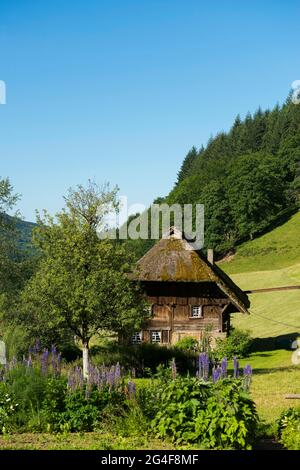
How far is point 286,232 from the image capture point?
85.2 metres

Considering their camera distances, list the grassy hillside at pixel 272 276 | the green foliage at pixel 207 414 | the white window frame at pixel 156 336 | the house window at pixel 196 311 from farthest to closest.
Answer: the grassy hillside at pixel 272 276
the white window frame at pixel 156 336
the house window at pixel 196 311
the green foliage at pixel 207 414

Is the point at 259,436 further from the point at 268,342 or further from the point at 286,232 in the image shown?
the point at 286,232

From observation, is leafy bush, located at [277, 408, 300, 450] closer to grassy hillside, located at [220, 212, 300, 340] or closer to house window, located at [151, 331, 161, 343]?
grassy hillside, located at [220, 212, 300, 340]

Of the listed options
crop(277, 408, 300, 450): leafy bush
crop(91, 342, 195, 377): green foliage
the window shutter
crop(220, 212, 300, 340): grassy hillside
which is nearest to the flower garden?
crop(277, 408, 300, 450): leafy bush

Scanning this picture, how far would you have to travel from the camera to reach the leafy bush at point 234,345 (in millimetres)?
31073

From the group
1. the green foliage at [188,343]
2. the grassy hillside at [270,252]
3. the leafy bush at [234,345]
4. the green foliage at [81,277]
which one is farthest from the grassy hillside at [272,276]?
the green foliage at [81,277]

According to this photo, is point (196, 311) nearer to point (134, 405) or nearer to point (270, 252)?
point (134, 405)

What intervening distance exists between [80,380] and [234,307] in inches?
957

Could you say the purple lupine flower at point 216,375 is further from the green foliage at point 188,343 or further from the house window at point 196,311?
the house window at point 196,311

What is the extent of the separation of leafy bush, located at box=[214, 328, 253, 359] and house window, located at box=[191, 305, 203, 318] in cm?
273

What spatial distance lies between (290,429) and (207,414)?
1.36 meters

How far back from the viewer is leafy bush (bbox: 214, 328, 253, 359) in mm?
31073

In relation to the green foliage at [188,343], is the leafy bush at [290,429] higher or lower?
higher

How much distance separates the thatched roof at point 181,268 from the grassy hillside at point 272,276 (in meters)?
3.76
